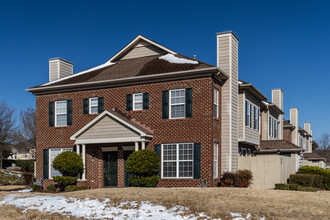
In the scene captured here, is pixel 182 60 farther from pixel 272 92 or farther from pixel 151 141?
pixel 272 92

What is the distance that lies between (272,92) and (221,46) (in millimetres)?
16915

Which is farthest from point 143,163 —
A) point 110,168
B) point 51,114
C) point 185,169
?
point 51,114

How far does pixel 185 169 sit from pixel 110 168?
4.89m

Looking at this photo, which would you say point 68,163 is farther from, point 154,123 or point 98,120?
point 154,123

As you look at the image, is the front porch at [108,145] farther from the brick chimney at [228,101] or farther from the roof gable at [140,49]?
the roof gable at [140,49]

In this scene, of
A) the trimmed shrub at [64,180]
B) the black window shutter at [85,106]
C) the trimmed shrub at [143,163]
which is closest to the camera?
the trimmed shrub at [143,163]

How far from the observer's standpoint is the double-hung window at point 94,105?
2431cm

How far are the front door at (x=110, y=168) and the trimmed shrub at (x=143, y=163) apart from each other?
287 cm

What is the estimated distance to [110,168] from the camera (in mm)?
23516

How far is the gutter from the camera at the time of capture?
21.0 metres

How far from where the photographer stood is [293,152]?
28.1m

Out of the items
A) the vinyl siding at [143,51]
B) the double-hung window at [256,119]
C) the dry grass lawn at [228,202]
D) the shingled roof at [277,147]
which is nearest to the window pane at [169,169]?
the dry grass lawn at [228,202]

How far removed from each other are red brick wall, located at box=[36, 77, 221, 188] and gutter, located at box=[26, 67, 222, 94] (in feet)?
0.88

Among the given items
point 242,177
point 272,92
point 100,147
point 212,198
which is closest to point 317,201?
point 212,198
